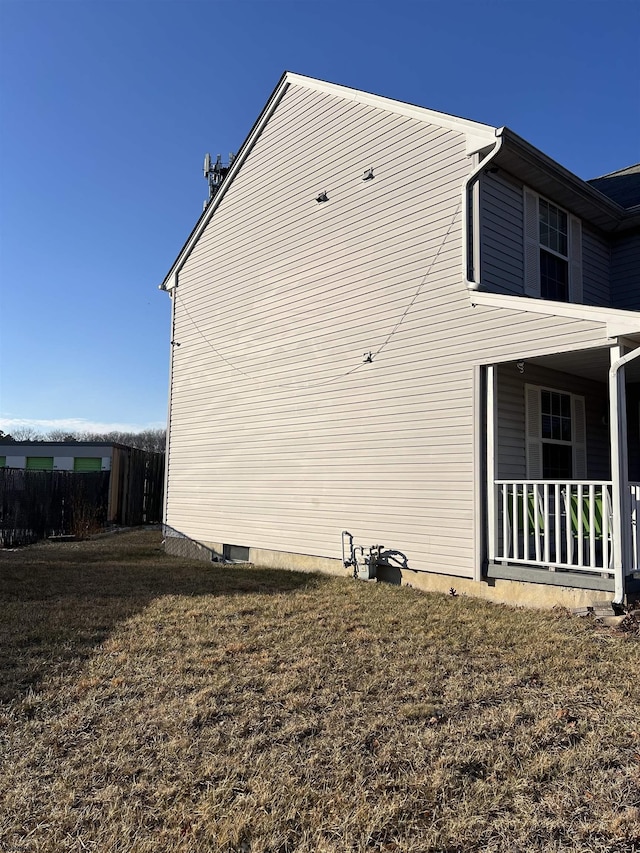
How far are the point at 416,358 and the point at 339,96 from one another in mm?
5072

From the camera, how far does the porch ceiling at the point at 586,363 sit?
23.4ft

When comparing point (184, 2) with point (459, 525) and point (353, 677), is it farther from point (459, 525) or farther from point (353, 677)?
point (353, 677)

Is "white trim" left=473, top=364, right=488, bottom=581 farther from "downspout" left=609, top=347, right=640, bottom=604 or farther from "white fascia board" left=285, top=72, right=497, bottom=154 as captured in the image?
"white fascia board" left=285, top=72, right=497, bottom=154

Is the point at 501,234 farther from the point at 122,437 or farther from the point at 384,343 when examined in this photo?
the point at 122,437

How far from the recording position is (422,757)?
322 centimetres

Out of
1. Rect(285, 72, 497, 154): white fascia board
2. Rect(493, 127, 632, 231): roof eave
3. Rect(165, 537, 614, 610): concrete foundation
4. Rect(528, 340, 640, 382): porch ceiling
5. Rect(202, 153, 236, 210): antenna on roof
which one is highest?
Rect(202, 153, 236, 210): antenna on roof

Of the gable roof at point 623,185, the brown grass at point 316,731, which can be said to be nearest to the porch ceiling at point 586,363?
the brown grass at point 316,731

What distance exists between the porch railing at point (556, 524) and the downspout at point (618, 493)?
108 millimetres

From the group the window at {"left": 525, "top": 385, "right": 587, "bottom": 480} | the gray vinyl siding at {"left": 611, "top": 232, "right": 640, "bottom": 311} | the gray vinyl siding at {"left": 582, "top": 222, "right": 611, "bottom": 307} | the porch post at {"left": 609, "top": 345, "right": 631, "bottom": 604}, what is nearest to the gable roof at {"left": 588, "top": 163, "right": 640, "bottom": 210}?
the gray vinyl siding at {"left": 611, "top": 232, "right": 640, "bottom": 311}

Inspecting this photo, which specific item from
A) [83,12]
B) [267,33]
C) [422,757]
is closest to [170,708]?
[422,757]

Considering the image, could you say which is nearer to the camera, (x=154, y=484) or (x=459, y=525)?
(x=459, y=525)

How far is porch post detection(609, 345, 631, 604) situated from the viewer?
605 cm

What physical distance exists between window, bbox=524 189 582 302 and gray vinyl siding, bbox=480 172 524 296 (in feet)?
0.56

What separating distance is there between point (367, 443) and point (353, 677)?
4809mm
